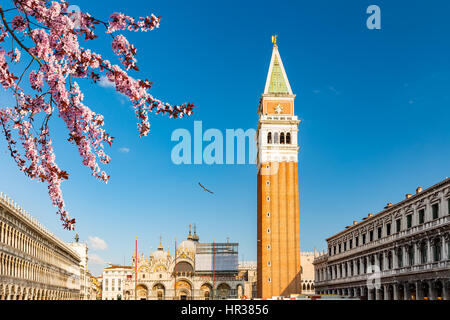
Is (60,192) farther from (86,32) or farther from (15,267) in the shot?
(15,267)

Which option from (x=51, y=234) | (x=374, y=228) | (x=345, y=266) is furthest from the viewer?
(x=51, y=234)

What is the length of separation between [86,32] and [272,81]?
86.2 meters

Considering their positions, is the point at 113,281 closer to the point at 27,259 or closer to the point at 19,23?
the point at 27,259

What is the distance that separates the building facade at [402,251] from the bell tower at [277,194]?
11.0 meters

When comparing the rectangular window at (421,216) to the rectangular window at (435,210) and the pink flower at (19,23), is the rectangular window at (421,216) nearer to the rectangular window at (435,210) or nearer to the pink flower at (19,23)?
the rectangular window at (435,210)

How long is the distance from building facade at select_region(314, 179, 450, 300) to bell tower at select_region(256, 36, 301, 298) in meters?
11.0

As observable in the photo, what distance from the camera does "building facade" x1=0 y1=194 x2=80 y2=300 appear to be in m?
48.7

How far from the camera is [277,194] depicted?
86.1 metres

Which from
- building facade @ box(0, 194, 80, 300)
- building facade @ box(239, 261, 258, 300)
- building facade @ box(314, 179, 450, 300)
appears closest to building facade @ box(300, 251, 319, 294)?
building facade @ box(239, 261, 258, 300)

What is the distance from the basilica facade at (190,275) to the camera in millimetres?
110312

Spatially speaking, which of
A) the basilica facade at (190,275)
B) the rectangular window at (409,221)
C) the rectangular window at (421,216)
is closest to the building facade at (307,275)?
the basilica facade at (190,275)

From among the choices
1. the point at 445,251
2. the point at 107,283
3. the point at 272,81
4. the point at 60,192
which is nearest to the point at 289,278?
the point at 272,81

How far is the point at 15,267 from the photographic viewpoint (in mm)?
53125

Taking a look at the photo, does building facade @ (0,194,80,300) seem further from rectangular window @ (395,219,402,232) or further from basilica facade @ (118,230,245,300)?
rectangular window @ (395,219,402,232)
